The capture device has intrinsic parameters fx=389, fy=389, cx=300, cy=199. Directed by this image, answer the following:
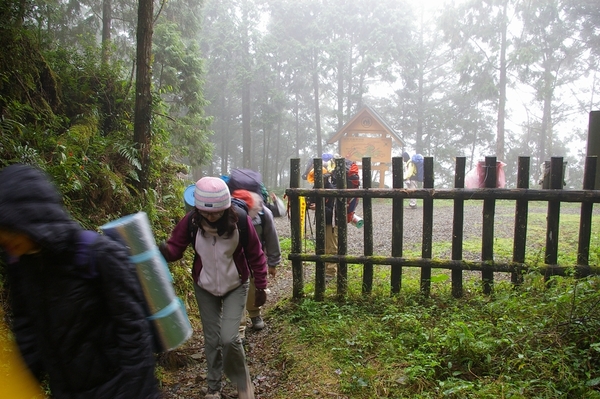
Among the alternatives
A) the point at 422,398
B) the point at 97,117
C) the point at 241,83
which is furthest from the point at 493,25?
the point at 422,398

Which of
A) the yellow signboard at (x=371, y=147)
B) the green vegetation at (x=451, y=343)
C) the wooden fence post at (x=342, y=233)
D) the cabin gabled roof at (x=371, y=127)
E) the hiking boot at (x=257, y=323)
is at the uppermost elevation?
the cabin gabled roof at (x=371, y=127)

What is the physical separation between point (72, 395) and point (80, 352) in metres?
0.23

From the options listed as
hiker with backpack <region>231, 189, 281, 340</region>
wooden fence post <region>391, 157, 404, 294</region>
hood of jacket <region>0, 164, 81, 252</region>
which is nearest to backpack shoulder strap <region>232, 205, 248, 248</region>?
hiker with backpack <region>231, 189, 281, 340</region>

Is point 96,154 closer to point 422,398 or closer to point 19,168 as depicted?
point 19,168

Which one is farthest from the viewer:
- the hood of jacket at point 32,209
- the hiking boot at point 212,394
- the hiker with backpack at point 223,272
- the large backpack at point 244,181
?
the large backpack at point 244,181

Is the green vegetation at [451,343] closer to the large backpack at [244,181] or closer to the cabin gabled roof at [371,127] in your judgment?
the large backpack at [244,181]

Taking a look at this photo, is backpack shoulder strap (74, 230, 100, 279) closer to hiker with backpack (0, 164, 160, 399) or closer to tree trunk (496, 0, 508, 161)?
hiker with backpack (0, 164, 160, 399)

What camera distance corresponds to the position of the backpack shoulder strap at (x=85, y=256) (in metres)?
1.88

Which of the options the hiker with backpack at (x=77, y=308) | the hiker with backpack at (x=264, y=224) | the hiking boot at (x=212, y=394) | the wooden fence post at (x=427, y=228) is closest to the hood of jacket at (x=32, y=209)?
the hiker with backpack at (x=77, y=308)

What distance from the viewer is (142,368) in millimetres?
1923

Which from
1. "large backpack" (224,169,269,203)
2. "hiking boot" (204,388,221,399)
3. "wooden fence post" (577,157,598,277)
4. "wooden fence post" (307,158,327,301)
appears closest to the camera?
"hiking boot" (204,388,221,399)

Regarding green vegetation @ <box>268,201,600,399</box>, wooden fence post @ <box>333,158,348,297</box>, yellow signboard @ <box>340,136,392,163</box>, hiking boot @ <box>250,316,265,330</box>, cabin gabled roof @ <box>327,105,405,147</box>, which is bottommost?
hiking boot @ <box>250,316,265,330</box>

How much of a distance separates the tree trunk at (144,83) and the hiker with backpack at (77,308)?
4.42m

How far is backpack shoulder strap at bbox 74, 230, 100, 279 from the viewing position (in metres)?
1.88
